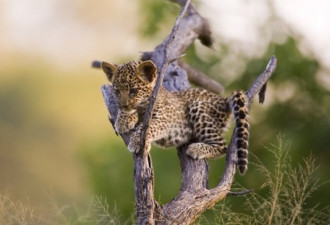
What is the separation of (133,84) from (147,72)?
0.13 metres

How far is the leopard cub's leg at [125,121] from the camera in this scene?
6.68m

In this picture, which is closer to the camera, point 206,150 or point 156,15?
point 206,150

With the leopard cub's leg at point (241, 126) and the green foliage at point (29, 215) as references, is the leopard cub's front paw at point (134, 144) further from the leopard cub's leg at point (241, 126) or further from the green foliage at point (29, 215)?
the leopard cub's leg at point (241, 126)

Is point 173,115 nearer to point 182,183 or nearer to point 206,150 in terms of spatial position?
point 206,150

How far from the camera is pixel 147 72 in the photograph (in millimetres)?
6684

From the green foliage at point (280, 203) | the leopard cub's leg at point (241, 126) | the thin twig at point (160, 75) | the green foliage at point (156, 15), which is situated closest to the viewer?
the thin twig at point (160, 75)

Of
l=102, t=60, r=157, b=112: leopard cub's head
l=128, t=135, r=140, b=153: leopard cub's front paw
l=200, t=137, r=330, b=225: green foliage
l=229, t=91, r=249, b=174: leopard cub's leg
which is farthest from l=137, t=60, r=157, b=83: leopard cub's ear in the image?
l=200, t=137, r=330, b=225: green foliage

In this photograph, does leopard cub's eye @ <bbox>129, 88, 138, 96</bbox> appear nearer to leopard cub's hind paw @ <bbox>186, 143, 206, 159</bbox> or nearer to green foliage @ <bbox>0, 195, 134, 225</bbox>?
leopard cub's hind paw @ <bbox>186, 143, 206, 159</bbox>

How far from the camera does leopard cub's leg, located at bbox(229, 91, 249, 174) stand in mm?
6367

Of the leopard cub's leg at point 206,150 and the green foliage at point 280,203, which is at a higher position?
the leopard cub's leg at point 206,150

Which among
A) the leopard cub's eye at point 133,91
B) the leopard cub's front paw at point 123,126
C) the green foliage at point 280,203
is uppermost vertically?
the leopard cub's eye at point 133,91

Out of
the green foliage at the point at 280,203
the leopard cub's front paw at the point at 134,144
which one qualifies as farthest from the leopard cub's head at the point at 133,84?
the green foliage at the point at 280,203

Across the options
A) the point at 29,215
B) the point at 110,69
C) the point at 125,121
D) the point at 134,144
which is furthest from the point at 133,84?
the point at 29,215

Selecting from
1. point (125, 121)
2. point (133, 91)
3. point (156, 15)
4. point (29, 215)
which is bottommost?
point (29, 215)
